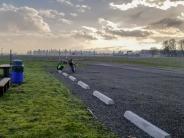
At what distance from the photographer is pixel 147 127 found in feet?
27.0

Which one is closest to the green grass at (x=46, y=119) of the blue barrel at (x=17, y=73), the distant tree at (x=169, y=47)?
the blue barrel at (x=17, y=73)

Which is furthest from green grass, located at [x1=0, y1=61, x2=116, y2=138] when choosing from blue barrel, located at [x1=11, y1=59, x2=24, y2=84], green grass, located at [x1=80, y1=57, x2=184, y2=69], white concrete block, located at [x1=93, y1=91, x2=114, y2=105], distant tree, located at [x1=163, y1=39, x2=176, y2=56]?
distant tree, located at [x1=163, y1=39, x2=176, y2=56]

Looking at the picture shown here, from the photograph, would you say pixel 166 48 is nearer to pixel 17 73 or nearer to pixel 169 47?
pixel 169 47

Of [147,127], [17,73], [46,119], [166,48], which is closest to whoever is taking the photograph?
[147,127]

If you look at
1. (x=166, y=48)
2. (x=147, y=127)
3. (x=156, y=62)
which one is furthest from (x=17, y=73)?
(x=166, y=48)

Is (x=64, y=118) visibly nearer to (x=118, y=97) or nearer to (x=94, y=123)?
(x=94, y=123)

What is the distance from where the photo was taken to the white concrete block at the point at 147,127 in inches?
299

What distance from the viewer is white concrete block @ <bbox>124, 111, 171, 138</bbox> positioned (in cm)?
759

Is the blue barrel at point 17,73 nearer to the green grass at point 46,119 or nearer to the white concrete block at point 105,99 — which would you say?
the green grass at point 46,119

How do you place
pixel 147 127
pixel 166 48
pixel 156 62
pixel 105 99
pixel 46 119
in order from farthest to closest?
pixel 166 48 → pixel 156 62 → pixel 105 99 → pixel 46 119 → pixel 147 127

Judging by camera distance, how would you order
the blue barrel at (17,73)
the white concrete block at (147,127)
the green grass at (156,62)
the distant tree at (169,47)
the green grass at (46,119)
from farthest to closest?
the distant tree at (169,47) → the green grass at (156,62) → the blue barrel at (17,73) → the green grass at (46,119) → the white concrete block at (147,127)

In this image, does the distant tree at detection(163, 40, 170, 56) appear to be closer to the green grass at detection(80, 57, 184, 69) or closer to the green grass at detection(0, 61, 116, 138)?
the green grass at detection(80, 57, 184, 69)

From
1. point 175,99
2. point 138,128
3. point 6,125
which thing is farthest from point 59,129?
point 175,99

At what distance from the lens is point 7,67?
2239 cm
